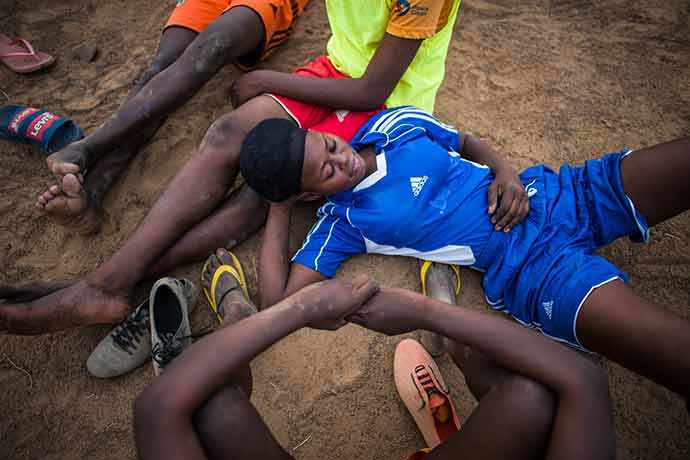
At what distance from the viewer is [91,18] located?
298 centimetres

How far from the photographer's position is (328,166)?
164cm

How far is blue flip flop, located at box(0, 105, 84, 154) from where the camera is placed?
7.37 ft

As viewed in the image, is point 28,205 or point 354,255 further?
point 28,205

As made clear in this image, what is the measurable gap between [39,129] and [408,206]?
6.13 ft

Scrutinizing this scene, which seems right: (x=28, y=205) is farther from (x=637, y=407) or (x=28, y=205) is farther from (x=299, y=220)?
(x=637, y=407)

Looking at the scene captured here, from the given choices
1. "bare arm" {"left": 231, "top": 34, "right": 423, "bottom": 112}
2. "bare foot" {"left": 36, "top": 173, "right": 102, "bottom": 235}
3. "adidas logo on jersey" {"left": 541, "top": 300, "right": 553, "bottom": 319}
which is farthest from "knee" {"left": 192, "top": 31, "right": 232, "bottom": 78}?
"adidas logo on jersey" {"left": 541, "top": 300, "right": 553, "bottom": 319}

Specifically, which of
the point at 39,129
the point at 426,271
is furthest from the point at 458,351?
the point at 39,129

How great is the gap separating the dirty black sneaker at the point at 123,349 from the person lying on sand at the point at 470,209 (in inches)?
21.5

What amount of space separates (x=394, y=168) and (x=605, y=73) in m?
1.76

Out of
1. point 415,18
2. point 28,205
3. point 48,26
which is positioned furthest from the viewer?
point 48,26

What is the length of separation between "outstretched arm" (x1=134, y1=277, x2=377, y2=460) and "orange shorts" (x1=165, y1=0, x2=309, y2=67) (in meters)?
1.52

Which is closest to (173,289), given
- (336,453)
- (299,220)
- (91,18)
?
(299,220)

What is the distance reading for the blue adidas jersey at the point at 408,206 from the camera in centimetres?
177

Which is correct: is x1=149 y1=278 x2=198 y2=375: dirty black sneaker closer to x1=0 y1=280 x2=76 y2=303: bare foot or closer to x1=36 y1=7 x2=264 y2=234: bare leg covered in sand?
x1=0 y1=280 x2=76 y2=303: bare foot
